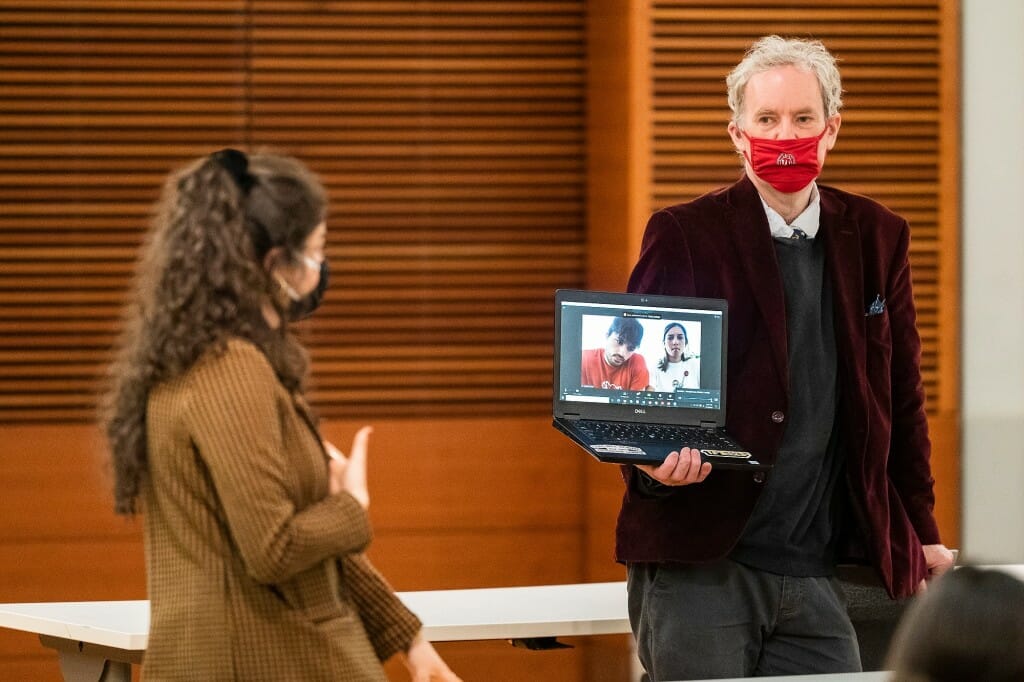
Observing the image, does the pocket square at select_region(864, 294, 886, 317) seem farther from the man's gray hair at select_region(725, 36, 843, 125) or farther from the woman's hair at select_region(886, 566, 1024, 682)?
the woman's hair at select_region(886, 566, 1024, 682)

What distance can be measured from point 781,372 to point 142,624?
173 cm

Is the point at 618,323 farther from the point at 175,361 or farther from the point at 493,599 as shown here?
the point at 493,599

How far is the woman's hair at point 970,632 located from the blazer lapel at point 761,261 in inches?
53.0

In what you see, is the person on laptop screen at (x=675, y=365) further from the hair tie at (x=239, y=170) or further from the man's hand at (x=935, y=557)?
the hair tie at (x=239, y=170)

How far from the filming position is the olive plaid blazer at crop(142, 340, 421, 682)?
194 cm

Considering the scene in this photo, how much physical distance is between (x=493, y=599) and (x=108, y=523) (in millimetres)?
2242

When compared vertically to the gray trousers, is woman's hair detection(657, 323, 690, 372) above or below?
above

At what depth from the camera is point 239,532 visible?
194cm

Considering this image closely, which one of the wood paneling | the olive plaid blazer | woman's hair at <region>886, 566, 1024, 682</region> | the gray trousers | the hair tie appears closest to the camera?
woman's hair at <region>886, 566, 1024, 682</region>

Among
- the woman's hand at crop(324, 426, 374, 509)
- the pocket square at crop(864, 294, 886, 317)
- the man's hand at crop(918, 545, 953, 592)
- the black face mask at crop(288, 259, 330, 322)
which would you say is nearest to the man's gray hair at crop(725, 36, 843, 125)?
the pocket square at crop(864, 294, 886, 317)

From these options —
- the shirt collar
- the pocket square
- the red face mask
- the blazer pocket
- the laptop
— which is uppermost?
the red face mask

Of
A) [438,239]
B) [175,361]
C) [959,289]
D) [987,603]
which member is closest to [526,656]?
[438,239]

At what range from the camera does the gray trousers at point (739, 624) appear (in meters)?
2.65

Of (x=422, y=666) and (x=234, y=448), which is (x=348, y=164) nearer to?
(x=422, y=666)
